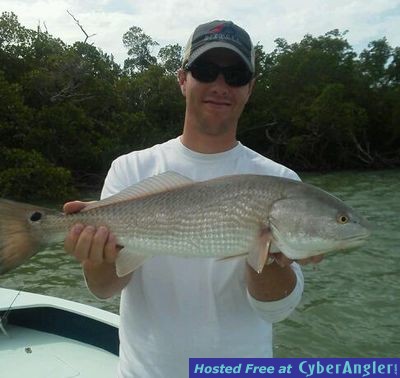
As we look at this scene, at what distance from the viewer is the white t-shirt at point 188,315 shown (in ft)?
7.25

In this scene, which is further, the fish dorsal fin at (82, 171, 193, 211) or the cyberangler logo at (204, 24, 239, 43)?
the cyberangler logo at (204, 24, 239, 43)

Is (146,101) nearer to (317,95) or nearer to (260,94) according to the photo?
(260,94)

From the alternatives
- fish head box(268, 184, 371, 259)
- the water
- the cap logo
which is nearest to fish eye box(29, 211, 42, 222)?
fish head box(268, 184, 371, 259)

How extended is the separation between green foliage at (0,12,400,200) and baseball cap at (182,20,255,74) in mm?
16406

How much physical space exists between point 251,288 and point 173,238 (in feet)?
1.31

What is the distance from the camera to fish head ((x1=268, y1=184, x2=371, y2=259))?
2199 mm

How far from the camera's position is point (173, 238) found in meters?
2.28

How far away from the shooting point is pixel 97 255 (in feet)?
7.55

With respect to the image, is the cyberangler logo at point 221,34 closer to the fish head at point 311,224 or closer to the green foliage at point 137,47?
the fish head at point 311,224

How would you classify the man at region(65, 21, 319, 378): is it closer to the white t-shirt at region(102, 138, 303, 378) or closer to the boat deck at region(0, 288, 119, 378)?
the white t-shirt at region(102, 138, 303, 378)

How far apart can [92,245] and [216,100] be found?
0.87 metres

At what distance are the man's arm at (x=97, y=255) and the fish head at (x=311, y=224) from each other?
716mm

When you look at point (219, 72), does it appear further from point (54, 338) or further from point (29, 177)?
point (29, 177)

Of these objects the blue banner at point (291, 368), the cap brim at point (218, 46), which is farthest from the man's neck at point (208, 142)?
the blue banner at point (291, 368)
